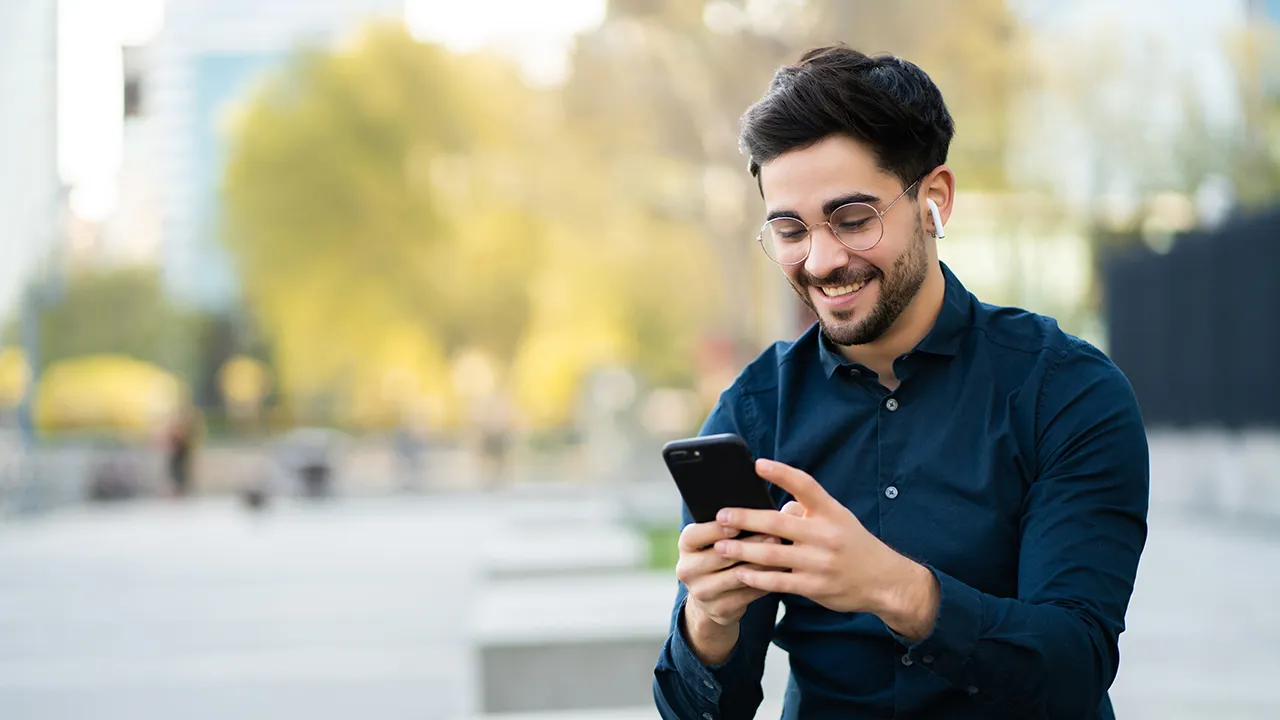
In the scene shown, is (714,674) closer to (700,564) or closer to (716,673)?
(716,673)

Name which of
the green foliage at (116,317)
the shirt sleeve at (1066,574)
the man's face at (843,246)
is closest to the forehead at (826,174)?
the man's face at (843,246)

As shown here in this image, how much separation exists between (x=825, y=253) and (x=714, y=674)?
0.73 meters

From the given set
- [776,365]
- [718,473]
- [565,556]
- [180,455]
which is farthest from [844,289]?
[180,455]

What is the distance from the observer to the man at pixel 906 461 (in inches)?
90.6

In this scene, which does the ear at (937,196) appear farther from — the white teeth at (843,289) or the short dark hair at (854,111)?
the white teeth at (843,289)

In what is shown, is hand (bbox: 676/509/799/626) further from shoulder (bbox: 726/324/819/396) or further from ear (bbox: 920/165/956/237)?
ear (bbox: 920/165/956/237)

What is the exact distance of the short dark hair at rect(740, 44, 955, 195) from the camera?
98.7 inches

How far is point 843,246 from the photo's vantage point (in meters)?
2.54

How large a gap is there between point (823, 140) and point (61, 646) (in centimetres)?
1017

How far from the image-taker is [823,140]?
8.30 ft

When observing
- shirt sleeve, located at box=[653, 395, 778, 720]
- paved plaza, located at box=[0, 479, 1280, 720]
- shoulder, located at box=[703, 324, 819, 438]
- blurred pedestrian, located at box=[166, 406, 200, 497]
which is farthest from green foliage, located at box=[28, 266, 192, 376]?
shirt sleeve, located at box=[653, 395, 778, 720]

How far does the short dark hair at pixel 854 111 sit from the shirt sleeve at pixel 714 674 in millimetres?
683

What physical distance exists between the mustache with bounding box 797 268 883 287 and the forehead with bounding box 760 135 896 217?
11cm

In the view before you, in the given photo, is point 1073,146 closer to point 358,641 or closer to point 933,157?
point 358,641
